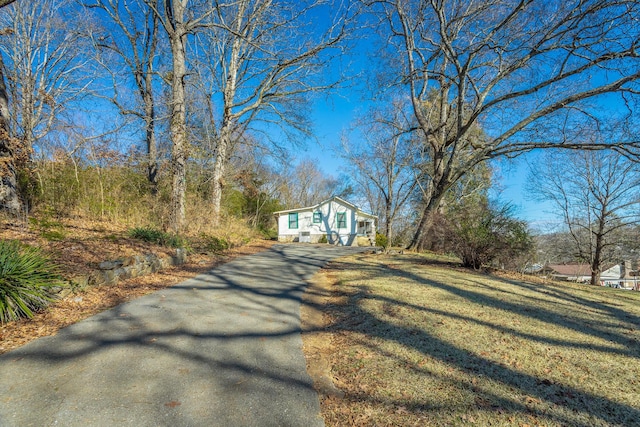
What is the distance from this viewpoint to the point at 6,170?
5.64 metres

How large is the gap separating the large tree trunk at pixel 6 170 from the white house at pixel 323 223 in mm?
19596

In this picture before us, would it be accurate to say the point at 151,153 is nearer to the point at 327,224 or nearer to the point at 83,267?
the point at 83,267

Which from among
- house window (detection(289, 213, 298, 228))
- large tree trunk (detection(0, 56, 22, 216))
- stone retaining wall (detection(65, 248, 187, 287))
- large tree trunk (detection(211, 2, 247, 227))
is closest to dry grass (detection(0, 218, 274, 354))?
stone retaining wall (detection(65, 248, 187, 287))

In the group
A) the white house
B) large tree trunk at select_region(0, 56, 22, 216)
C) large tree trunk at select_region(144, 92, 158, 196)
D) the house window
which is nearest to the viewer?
large tree trunk at select_region(0, 56, 22, 216)

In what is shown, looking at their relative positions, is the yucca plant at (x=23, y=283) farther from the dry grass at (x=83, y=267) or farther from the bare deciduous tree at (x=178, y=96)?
the bare deciduous tree at (x=178, y=96)

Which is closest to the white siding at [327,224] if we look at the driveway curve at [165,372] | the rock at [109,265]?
the rock at [109,265]

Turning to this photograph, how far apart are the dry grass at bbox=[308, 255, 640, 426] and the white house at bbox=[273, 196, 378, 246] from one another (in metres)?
20.1

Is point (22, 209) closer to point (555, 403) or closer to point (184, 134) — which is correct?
point (184, 134)

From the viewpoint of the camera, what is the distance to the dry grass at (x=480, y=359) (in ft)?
6.72

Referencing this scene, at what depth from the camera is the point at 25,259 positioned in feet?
12.0

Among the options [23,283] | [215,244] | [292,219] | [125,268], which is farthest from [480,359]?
[292,219]

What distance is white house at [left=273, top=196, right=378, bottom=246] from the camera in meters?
25.3

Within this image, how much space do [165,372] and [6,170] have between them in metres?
6.14

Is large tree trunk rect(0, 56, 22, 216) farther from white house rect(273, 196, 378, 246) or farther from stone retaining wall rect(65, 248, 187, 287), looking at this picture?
white house rect(273, 196, 378, 246)
